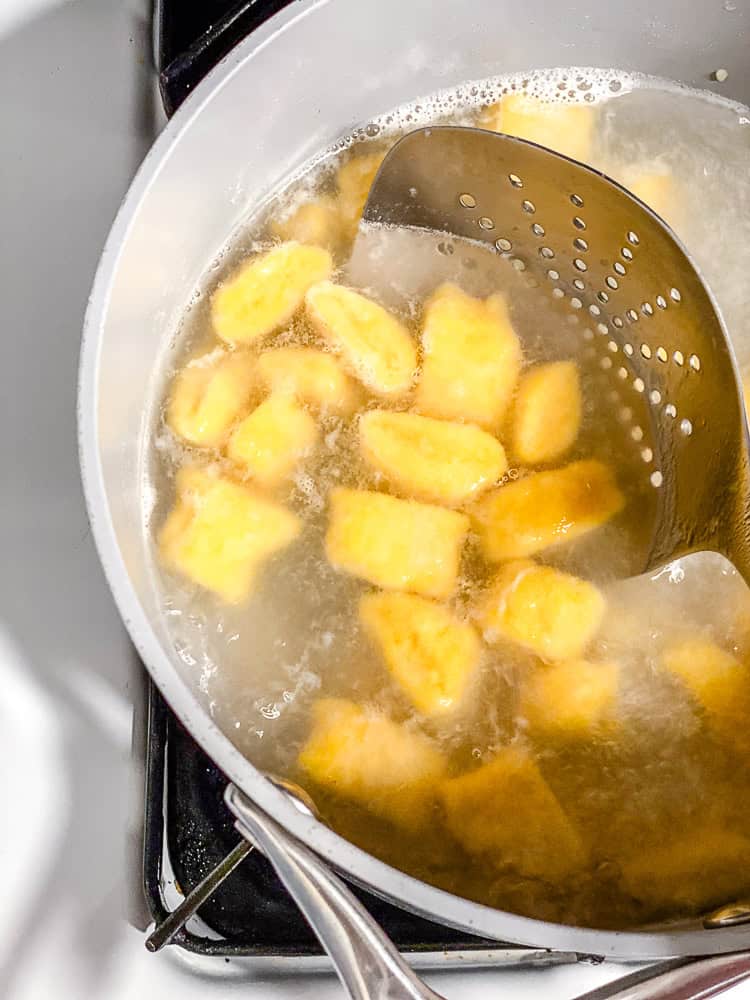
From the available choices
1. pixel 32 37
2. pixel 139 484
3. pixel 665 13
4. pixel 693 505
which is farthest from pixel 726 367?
pixel 32 37

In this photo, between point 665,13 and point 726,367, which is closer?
point 726,367

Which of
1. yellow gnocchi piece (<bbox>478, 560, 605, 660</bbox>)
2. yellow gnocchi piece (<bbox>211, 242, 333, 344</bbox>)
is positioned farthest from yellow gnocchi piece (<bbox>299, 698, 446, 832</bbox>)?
yellow gnocchi piece (<bbox>211, 242, 333, 344</bbox>)

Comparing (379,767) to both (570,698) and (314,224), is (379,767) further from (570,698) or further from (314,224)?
(314,224)

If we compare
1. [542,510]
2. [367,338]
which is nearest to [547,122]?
[367,338]

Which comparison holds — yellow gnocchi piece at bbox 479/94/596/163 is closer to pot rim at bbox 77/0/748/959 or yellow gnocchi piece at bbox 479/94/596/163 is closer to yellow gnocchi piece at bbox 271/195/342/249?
yellow gnocchi piece at bbox 271/195/342/249

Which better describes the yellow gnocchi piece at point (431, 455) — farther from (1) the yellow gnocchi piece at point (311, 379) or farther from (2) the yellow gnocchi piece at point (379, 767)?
(2) the yellow gnocchi piece at point (379, 767)

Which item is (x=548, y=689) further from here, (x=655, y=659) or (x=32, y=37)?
(x=32, y=37)

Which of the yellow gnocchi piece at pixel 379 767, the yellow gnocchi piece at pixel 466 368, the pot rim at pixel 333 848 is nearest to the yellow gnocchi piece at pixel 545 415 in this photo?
the yellow gnocchi piece at pixel 466 368
